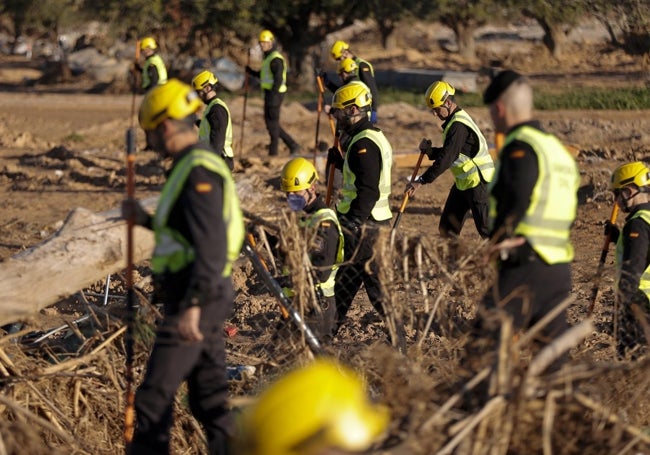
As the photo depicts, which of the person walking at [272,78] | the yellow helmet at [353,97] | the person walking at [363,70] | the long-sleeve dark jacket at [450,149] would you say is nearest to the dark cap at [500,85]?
the yellow helmet at [353,97]

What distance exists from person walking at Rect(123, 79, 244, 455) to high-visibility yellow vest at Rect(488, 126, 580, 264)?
1399 millimetres

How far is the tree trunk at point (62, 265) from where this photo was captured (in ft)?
24.0

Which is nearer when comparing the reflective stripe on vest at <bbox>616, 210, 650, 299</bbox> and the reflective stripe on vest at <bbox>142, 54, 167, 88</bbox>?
the reflective stripe on vest at <bbox>616, 210, 650, 299</bbox>

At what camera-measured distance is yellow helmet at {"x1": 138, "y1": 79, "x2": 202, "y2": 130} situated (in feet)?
17.1

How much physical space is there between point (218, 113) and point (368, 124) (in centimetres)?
452

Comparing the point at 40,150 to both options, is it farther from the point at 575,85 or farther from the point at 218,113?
the point at 575,85

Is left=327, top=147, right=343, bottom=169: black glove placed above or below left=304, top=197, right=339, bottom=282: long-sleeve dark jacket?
above

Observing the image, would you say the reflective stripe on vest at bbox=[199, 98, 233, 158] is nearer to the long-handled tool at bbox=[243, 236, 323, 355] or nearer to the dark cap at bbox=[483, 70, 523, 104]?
the long-handled tool at bbox=[243, 236, 323, 355]

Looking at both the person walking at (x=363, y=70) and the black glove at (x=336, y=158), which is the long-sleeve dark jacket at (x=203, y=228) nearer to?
the black glove at (x=336, y=158)

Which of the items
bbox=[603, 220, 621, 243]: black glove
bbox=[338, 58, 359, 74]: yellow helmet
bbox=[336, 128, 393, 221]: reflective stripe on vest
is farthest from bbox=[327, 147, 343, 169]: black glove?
bbox=[338, 58, 359, 74]: yellow helmet

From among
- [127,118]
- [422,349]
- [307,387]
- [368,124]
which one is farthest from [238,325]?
[127,118]

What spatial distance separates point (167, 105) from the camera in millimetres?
5215

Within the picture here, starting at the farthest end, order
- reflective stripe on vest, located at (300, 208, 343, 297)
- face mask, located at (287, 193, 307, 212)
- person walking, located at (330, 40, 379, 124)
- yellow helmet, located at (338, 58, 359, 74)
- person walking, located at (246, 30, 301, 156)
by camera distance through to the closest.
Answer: person walking, located at (246, 30, 301, 156) → person walking, located at (330, 40, 379, 124) → yellow helmet, located at (338, 58, 359, 74) → face mask, located at (287, 193, 307, 212) → reflective stripe on vest, located at (300, 208, 343, 297)

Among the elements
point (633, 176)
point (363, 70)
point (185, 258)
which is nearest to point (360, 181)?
point (633, 176)
